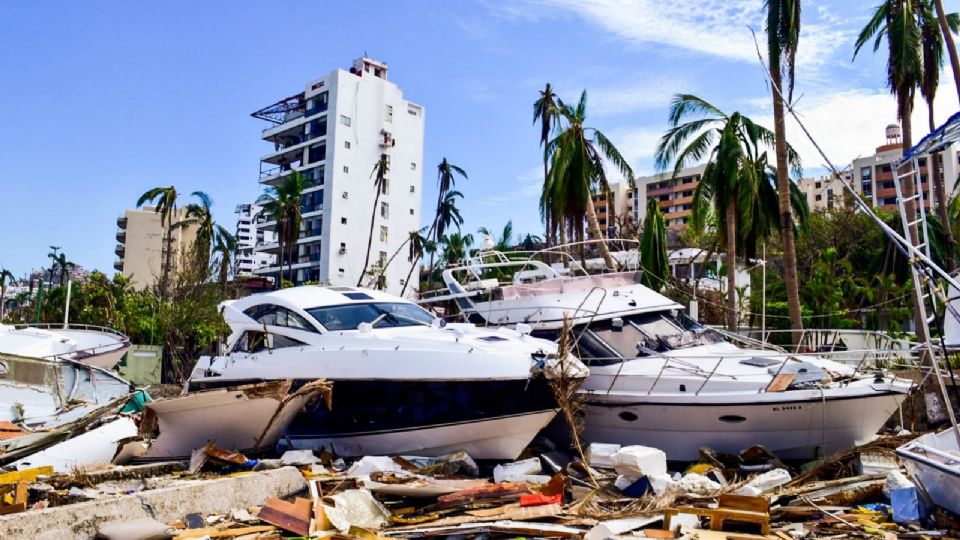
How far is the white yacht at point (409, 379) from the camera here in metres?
9.71

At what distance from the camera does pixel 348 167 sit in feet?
184

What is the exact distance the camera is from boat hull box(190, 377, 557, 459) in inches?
383

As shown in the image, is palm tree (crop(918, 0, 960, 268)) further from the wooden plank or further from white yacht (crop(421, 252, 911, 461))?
the wooden plank

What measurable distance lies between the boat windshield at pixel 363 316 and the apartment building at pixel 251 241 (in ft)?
119

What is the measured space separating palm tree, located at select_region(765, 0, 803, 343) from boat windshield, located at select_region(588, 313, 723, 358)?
20.8 ft

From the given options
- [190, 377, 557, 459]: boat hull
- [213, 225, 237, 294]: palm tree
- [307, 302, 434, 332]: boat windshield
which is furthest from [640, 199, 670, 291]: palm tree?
[213, 225, 237, 294]: palm tree

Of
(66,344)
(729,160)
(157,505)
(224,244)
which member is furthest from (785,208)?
(224,244)

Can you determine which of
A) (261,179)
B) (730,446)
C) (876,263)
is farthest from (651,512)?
(261,179)

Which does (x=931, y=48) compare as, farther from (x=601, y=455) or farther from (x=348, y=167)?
(x=348, y=167)

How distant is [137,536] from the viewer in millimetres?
5949

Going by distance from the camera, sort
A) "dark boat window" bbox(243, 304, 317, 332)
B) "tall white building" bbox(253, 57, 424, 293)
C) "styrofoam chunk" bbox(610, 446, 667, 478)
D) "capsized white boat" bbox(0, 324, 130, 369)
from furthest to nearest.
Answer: "tall white building" bbox(253, 57, 424, 293) → "capsized white boat" bbox(0, 324, 130, 369) → "dark boat window" bbox(243, 304, 317, 332) → "styrofoam chunk" bbox(610, 446, 667, 478)

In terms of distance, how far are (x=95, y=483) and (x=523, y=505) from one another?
4.92 meters

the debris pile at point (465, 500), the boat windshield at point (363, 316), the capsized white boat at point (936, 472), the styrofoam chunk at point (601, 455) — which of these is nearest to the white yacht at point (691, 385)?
the debris pile at point (465, 500)

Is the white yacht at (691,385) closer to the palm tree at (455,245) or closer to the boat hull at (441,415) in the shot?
the boat hull at (441,415)
